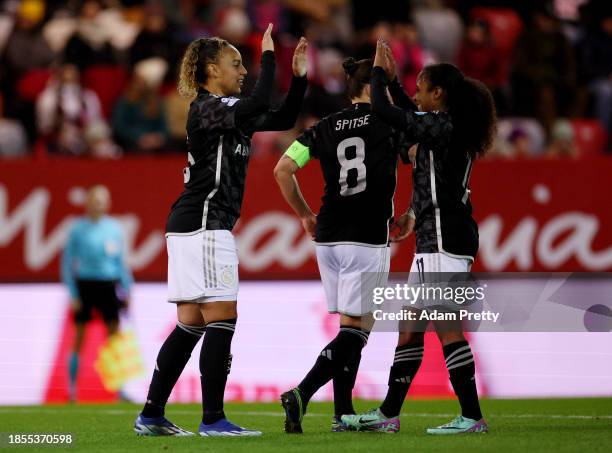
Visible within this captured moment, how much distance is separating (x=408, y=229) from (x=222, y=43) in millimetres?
1630

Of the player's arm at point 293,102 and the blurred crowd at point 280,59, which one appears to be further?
the blurred crowd at point 280,59

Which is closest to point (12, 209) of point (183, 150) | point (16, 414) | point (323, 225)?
point (183, 150)

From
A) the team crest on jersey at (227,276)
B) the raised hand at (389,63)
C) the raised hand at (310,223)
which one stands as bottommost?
the team crest on jersey at (227,276)

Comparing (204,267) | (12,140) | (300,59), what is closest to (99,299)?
(12,140)

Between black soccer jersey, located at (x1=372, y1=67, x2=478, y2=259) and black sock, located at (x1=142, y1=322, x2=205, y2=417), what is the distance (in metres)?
1.40

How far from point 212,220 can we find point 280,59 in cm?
934

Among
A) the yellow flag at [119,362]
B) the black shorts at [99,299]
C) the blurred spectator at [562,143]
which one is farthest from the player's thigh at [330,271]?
the blurred spectator at [562,143]

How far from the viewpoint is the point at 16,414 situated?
405 inches

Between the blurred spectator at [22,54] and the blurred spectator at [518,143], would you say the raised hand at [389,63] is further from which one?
the blurred spectator at [22,54]

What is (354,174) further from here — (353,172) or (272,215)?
(272,215)

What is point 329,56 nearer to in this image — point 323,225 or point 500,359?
point 500,359

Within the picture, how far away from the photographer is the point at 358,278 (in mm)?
7844

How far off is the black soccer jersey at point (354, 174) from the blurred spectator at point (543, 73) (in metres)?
9.24

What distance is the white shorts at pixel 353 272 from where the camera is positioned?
309 inches
